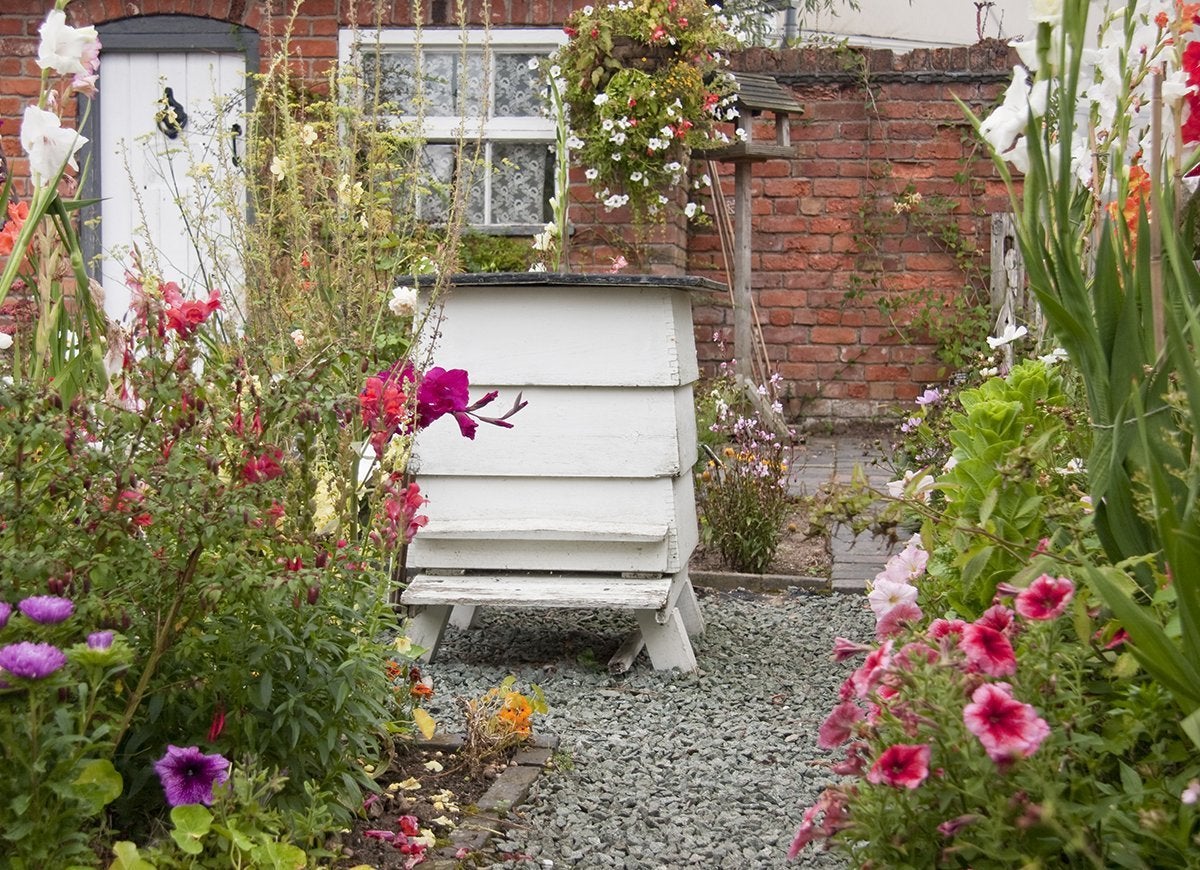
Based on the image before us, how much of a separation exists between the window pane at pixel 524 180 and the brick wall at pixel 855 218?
1.08m

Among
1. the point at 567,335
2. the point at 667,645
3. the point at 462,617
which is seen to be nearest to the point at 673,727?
the point at 667,645

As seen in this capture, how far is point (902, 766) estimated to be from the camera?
1287mm

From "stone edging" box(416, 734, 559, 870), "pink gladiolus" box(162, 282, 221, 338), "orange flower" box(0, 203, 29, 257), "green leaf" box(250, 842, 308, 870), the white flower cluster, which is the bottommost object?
"stone edging" box(416, 734, 559, 870)

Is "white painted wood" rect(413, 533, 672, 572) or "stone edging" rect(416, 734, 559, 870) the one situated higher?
"white painted wood" rect(413, 533, 672, 572)

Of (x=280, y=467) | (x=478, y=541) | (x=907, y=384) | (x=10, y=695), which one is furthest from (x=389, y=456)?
(x=907, y=384)

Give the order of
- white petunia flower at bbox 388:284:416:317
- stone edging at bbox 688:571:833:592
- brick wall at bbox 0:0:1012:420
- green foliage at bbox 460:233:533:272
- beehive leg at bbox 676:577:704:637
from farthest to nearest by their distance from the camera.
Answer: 1. brick wall at bbox 0:0:1012:420
2. green foliage at bbox 460:233:533:272
3. stone edging at bbox 688:571:833:592
4. beehive leg at bbox 676:577:704:637
5. white petunia flower at bbox 388:284:416:317

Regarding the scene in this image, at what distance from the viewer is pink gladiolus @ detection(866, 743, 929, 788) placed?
1.27 m

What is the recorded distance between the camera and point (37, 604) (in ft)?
4.66

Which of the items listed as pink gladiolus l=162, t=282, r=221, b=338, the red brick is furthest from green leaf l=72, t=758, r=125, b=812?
the red brick

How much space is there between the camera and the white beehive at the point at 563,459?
3090 mm

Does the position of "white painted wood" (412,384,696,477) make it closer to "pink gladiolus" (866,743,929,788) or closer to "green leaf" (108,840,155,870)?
"green leaf" (108,840,155,870)

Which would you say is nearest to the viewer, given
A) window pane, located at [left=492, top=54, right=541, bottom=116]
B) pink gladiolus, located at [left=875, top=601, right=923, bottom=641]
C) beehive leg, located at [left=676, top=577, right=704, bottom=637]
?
pink gladiolus, located at [left=875, top=601, right=923, bottom=641]

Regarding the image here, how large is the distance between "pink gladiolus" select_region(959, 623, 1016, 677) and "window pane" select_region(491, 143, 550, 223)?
218 inches

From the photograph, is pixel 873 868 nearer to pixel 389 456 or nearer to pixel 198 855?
pixel 198 855
